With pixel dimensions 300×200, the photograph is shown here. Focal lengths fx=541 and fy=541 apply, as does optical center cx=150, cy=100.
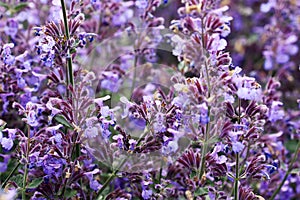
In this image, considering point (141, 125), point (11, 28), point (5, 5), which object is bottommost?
point (141, 125)

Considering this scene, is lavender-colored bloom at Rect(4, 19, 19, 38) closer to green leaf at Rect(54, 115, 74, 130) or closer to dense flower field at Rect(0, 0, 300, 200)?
dense flower field at Rect(0, 0, 300, 200)

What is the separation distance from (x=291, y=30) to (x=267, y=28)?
233 millimetres

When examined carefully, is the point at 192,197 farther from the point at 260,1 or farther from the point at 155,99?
the point at 260,1

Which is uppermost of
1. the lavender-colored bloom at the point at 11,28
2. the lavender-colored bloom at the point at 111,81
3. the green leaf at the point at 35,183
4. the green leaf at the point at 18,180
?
the lavender-colored bloom at the point at 11,28

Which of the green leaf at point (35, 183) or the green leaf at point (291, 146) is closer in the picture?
the green leaf at point (35, 183)

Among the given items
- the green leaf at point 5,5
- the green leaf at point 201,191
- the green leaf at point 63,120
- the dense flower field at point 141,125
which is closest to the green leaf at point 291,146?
the dense flower field at point 141,125

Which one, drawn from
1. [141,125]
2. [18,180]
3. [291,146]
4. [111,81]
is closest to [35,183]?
[18,180]

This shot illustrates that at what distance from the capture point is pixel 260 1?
530cm

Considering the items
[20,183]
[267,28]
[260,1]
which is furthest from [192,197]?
[260,1]

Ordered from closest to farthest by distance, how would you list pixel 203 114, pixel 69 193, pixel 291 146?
1. pixel 203 114
2. pixel 69 193
3. pixel 291 146

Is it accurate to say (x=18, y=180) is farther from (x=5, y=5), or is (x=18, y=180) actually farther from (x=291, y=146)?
(x=291, y=146)

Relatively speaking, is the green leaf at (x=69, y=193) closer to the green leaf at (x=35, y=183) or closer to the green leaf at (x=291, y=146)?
the green leaf at (x=35, y=183)

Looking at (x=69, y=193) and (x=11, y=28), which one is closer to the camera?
(x=69, y=193)

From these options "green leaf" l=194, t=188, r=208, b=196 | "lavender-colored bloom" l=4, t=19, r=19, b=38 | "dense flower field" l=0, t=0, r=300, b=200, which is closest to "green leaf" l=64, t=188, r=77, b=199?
"dense flower field" l=0, t=0, r=300, b=200
